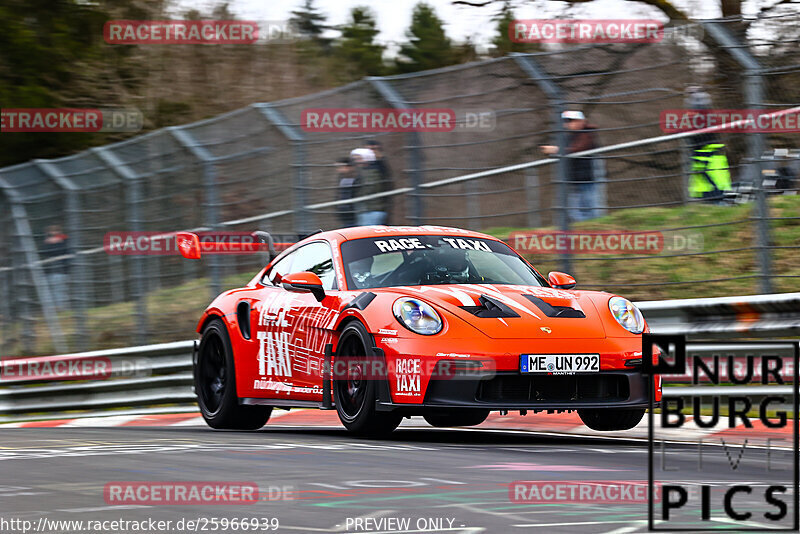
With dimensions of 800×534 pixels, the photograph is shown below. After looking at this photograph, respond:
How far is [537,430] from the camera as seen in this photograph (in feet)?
29.0

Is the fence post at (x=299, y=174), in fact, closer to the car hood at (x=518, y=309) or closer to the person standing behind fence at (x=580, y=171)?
the person standing behind fence at (x=580, y=171)

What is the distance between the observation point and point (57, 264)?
1642cm

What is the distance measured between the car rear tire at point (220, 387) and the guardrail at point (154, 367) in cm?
198

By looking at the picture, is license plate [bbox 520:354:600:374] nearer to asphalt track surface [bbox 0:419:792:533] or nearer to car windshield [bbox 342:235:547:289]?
asphalt track surface [bbox 0:419:792:533]

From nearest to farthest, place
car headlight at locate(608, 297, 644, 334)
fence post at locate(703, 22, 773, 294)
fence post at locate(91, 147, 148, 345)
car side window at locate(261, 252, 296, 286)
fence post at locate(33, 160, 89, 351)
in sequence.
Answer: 1. car headlight at locate(608, 297, 644, 334)
2. fence post at locate(703, 22, 773, 294)
3. car side window at locate(261, 252, 296, 286)
4. fence post at locate(91, 147, 148, 345)
5. fence post at locate(33, 160, 89, 351)

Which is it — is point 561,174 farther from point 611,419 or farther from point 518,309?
point 518,309

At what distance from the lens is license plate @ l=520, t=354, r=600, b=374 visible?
740cm

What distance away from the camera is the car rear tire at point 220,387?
9.75 m

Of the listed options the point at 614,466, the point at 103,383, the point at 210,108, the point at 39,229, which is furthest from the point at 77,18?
the point at 614,466

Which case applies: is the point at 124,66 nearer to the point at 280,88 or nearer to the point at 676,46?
the point at 280,88

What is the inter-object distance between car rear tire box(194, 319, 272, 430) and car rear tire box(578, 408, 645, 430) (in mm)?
2530

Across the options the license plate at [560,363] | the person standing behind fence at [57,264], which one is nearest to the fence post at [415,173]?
the license plate at [560,363]

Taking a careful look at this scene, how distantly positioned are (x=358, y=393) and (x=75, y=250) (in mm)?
9076

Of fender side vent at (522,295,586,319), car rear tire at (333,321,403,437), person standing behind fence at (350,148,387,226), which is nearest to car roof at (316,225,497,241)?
car rear tire at (333,321,403,437)
